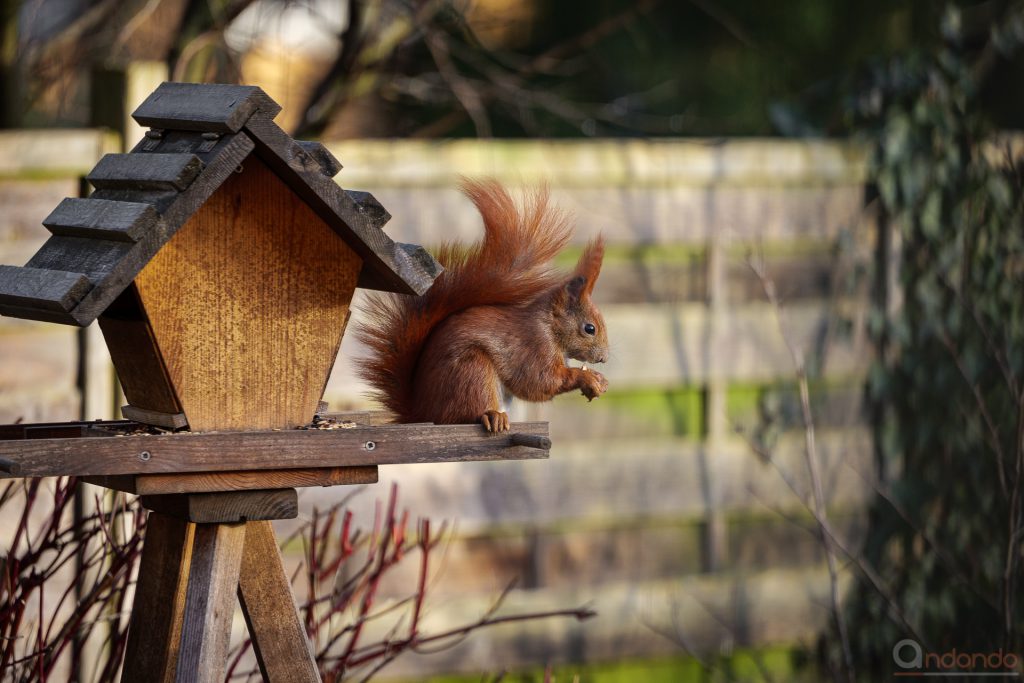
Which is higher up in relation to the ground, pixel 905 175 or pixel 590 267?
pixel 905 175

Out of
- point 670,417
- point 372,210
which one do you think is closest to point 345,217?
point 372,210

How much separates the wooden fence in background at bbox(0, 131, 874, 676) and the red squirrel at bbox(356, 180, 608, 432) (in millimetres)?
1129

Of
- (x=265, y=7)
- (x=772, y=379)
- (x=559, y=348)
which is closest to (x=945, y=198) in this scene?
(x=772, y=379)

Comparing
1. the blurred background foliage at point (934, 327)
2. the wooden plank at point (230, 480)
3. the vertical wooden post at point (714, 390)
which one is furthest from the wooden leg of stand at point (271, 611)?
the blurred background foliage at point (934, 327)

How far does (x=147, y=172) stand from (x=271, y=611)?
1.76 feet

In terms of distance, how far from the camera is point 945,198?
324 cm

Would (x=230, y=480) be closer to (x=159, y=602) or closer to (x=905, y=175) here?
(x=159, y=602)

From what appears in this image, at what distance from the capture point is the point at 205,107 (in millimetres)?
1339

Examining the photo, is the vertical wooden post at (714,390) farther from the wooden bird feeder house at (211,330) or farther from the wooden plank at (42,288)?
the wooden plank at (42,288)

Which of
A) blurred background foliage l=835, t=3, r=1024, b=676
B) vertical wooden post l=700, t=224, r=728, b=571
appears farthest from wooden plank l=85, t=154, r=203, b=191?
blurred background foliage l=835, t=3, r=1024, b=676

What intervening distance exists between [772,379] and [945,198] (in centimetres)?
62

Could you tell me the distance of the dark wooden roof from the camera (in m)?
1.26

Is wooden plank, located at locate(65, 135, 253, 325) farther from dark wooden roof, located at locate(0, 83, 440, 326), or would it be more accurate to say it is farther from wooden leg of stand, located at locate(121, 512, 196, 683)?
→ wooden leg of stand, located at locate(121, 512, 196, 683)

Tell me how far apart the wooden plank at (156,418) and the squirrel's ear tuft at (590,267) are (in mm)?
503
